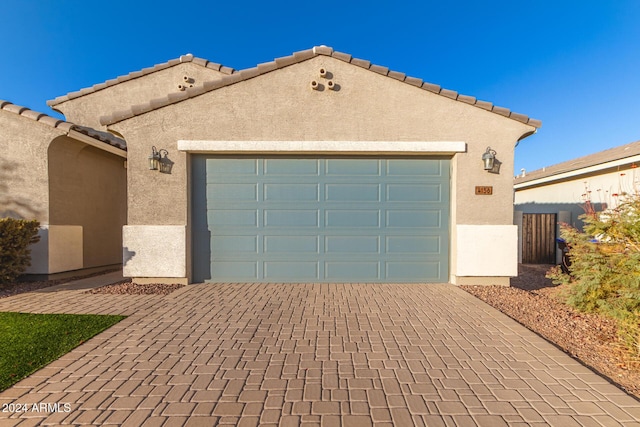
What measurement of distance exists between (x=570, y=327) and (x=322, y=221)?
454 centimetres

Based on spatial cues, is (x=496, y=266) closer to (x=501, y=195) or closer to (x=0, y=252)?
(x=501, y=195)

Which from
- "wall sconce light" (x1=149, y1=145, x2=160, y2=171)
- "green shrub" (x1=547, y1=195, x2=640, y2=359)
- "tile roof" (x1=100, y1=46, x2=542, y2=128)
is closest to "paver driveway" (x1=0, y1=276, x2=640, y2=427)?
"green shrub" (x1=547, y1=195, x2=640, y2=359)

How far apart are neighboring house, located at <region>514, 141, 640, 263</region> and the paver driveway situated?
7199 millimetres

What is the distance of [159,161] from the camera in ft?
19.7

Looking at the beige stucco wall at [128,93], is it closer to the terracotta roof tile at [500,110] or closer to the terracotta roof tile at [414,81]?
the terracotta roof tile at [414,81]

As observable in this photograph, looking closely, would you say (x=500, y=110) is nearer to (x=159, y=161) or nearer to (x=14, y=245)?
(x=159, y=161)

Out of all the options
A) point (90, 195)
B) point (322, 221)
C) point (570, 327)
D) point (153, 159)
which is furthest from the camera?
point (90, 195)

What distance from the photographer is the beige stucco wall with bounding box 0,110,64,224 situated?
650 centimetres

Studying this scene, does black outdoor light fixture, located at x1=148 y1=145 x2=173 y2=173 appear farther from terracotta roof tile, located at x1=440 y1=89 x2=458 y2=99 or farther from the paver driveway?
terracotta roof tile, located at x1=440 y1=89 x2=458 y2=99

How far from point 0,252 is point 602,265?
11337 mm

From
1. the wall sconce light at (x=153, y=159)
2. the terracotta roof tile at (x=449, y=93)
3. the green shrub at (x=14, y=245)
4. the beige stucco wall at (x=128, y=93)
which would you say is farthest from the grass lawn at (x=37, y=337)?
the beige stucco wall at (x=128, y=93)

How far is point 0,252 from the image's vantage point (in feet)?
18.9

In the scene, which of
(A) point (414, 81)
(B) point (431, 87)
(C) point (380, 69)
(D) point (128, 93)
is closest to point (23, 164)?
(D) point (128, 93)

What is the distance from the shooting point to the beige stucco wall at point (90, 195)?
676cm
